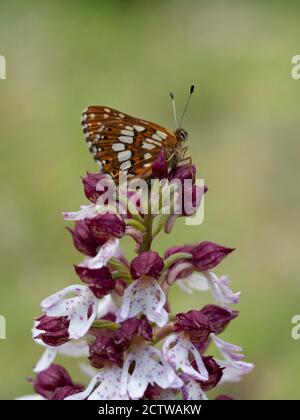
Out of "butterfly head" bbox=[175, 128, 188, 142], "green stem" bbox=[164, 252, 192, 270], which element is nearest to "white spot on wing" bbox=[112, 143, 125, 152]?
"butterfly head" bbox=[175, 128, 188, 142]

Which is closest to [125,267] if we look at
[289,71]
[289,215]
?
[289,215]

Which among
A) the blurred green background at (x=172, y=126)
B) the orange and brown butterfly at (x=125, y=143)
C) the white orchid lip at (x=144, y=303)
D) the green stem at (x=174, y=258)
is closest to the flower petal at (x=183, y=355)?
the white orchid lip at (x=144, y=303)

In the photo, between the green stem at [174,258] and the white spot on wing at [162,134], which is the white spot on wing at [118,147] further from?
the green stem at [174,258]

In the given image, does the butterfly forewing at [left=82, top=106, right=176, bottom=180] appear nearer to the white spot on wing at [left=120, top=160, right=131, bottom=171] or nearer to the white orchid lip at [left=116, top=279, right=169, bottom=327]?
the white spot on wing at [left=120, top=160, right=131, bottom=171]

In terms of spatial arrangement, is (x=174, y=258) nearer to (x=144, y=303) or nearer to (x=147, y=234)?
(x=147, y=234)

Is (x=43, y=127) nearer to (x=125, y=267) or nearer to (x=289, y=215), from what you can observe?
Result: (x=289, y=215)

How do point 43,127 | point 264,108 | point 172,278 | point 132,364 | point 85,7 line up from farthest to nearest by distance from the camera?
point 85,7, point 264,108, point 43,127, point 172,278, point 132,364
